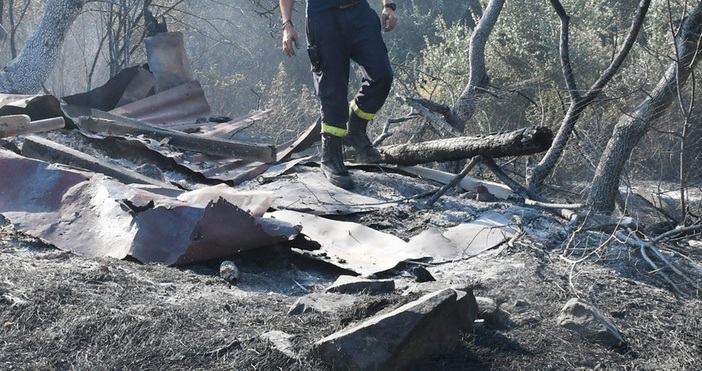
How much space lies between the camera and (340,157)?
5836 millimetres

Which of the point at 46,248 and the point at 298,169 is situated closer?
the point at 46,248

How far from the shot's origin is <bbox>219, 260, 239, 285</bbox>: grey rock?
3.90 m

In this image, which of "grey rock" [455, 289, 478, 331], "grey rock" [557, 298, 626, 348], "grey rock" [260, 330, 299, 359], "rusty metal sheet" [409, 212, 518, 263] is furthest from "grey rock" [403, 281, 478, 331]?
"rusty metal sheet" [409, 212, 518, 263]

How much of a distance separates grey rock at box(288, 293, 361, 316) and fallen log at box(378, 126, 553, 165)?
2030 mm

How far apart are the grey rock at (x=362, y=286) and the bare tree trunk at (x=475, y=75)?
392 centimetres

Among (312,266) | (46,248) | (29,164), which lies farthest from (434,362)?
(29,164)

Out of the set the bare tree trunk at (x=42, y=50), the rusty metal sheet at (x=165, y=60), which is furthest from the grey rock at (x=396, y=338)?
the bare tree trunk at (x=42, y=50)

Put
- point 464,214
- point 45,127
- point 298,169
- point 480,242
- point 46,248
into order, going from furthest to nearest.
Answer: point 298,169 < point 45,127 < point 464,214 < point 480,242 < point 46,248

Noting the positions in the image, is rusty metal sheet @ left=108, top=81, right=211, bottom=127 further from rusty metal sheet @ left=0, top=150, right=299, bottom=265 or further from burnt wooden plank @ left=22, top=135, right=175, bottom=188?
rusty metal sheet @ left=0, top=150, right=299, bottom=265

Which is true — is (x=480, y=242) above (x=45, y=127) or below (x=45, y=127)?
below

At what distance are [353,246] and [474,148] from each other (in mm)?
1353

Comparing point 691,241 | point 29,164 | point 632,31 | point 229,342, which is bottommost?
point 691,241

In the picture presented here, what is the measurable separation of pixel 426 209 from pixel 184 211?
1.74 meters

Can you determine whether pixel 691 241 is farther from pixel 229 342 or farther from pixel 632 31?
pixel 229 342
